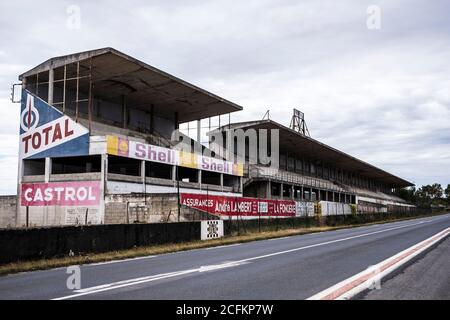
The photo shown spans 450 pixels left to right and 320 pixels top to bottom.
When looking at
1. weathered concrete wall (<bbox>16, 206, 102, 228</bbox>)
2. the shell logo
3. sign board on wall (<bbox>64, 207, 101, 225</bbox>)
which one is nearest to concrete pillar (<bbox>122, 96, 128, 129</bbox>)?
the shell logo

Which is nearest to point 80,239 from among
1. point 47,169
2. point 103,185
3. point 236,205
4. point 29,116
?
point 103,185

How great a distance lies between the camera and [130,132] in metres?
46.0

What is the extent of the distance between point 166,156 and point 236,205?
1005cm

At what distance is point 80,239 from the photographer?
15789 mm

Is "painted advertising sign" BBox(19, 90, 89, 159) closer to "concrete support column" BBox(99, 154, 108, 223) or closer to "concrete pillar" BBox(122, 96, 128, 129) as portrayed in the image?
"concrete support column" BBox(99, 154, 108, 223)

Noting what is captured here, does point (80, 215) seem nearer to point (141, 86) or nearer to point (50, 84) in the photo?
point (50, 84)

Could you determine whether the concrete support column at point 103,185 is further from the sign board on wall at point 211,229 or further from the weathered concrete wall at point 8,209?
the sign board on wall at point 211,229

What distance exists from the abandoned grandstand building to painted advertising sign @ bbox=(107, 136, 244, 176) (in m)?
0.09

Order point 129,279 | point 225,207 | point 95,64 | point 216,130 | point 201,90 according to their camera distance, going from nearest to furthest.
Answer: point 129,279 < point 225,207 < point 95,64 < point 201,90 < point 216,130

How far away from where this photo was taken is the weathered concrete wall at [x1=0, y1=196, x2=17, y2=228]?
39062mm

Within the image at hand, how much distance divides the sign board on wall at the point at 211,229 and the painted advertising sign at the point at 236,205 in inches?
269

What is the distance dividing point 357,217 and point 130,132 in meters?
23.9
